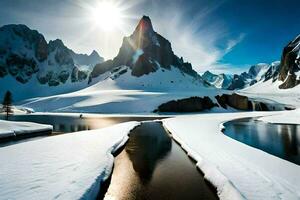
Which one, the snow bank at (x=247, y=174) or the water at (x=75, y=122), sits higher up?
the water at (x=75, y=122)

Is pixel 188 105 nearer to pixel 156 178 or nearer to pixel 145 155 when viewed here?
pixel 145 155

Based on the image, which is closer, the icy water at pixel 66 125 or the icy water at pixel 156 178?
the icy water at pixel 156 178

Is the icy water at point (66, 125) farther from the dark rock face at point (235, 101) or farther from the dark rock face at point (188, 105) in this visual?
the dark rock face at point (235, 101)

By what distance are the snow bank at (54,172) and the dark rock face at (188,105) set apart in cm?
8292

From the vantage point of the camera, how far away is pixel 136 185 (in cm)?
1385

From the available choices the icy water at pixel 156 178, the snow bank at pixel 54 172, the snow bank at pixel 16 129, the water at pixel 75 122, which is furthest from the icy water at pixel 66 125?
the icy water at pixel 156 178

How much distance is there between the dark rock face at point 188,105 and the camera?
342 ft

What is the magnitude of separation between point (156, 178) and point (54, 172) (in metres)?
5.87

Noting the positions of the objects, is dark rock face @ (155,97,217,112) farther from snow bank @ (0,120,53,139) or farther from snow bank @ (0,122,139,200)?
snow bank @ (0,122,139,200)

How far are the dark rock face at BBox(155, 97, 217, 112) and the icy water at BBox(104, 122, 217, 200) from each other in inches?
3176

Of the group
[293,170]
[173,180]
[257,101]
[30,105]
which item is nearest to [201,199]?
[173,180]

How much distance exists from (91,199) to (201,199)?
5.14 metres

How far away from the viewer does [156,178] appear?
49.0 ft

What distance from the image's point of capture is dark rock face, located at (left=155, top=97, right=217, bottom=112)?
104 m
